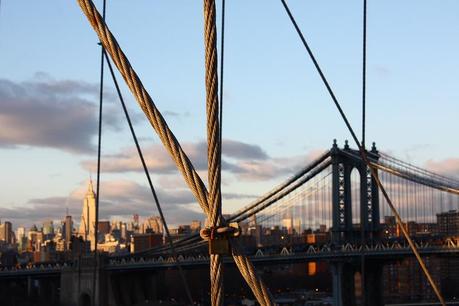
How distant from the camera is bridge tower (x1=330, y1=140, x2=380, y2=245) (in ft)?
130

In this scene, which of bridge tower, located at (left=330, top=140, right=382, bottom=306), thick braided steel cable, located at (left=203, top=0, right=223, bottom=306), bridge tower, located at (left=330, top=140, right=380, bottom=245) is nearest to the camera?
thick braided steel cable, located at (left=203, top=0, right=223, bottom=306)

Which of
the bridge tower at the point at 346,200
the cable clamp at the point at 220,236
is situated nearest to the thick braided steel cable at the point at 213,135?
the cable clamp at the point at 220,236

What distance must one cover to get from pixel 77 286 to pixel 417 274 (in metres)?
33.0

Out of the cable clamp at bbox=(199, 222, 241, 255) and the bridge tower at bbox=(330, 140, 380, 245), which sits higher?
the bridge tower at bbox=(330, 140, 380, 245)

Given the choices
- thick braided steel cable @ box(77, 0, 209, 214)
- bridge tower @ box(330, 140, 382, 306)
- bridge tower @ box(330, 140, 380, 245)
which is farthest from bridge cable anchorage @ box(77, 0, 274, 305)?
bridge tower @ box(330, 140, 380, 245)

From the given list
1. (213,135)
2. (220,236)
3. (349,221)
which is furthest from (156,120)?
(349,221)

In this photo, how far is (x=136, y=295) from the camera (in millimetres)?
47469

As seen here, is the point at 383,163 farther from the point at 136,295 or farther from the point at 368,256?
the point at 136,295

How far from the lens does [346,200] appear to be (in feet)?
133

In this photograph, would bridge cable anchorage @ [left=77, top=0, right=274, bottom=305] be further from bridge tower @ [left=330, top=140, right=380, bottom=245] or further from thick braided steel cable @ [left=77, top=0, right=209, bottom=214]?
bridge tower @ [left=330, top=140, right=380, bottom=245]

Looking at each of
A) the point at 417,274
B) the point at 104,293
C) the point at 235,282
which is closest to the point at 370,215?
the point at 104,293

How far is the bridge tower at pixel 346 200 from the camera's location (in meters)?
39.7

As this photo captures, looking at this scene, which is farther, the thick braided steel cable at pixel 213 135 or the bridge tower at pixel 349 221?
the bridge tower at pixel 349 221

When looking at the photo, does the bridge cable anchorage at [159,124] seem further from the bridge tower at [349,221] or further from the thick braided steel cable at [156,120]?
the bridge tower at [349,221]
